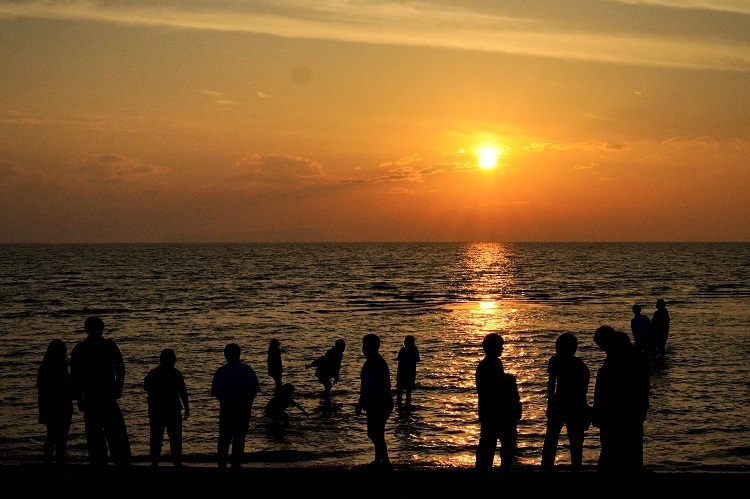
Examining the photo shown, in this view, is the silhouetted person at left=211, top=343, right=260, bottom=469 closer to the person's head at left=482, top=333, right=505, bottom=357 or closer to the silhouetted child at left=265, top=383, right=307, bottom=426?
the person's head at left=482, top=333, right=505, bottom=357

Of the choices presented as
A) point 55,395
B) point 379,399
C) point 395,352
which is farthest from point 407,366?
point 395,352

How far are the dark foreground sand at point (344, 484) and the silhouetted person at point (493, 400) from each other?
45 cm

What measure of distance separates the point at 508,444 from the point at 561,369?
1164mm

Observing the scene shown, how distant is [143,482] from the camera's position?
980 centimetres

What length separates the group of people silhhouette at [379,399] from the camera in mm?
8570

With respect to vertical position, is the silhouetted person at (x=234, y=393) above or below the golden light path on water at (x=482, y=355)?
above

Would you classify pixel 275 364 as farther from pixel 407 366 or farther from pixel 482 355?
pixel 482 355

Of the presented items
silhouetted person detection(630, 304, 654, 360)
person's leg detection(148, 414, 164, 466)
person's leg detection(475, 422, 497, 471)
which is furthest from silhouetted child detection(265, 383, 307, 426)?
silhouetted person detection(630, 304, 654, 360)

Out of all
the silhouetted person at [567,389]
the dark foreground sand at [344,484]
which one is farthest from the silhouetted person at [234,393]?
the silhouetted person at [567,389]

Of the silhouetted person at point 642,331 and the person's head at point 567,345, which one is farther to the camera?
the silhouetted person at point 642,331

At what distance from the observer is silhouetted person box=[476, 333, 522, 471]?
9.36m

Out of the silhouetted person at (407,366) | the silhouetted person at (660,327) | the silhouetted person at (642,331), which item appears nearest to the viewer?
the silhouetted person at (407,366)

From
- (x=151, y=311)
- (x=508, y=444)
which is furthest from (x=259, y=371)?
(x=151, y=311)

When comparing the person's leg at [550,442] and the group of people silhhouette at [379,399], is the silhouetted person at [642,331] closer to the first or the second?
the group of people silhhouette at [379,399]
